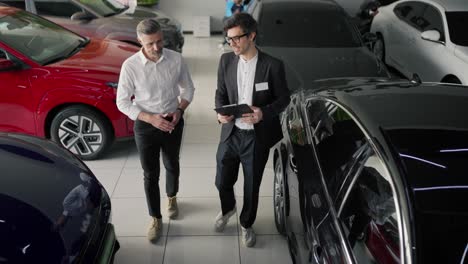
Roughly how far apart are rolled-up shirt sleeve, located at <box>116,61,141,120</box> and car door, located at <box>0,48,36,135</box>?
1.72m

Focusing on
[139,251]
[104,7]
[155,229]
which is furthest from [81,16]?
[139,251]

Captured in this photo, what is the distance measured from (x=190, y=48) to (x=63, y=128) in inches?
201

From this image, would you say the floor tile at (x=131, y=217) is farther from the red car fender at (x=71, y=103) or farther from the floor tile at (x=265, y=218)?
the red car fender at (x=71, y=103)

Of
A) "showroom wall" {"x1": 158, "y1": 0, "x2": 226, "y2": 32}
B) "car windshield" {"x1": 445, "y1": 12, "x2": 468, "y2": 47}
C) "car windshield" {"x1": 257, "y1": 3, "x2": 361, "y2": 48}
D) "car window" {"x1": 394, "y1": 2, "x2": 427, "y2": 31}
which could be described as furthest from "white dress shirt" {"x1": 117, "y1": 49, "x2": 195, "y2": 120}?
"showroom wall" {"x1": 158, "y1": 0, "x2": 226, "y2": 32}

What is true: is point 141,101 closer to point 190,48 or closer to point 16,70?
point 16,70

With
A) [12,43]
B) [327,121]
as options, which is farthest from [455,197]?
[12,43]

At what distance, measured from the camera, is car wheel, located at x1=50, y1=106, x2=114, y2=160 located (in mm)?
4039

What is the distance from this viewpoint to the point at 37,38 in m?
4.35

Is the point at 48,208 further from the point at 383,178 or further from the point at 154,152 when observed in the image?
the point at 383,178

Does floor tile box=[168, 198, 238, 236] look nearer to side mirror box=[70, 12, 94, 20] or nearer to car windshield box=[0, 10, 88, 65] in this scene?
car windshield box=[0, 10, 88, 65]

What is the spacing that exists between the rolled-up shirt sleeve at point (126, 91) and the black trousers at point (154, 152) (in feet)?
0.38

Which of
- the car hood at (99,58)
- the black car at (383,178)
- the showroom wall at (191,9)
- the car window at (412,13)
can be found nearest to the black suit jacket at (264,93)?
the black car at (383,178)

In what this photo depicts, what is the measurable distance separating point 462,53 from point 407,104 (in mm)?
3750

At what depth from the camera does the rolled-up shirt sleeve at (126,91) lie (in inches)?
102
